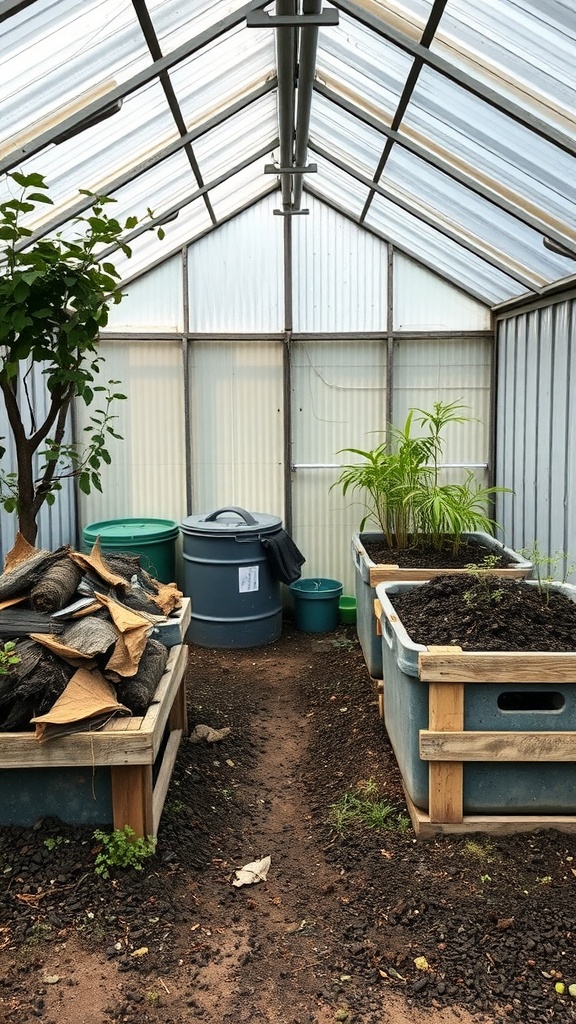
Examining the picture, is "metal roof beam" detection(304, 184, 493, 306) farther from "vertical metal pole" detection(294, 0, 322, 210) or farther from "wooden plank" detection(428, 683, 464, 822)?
"wooden plank" detection(428, 683, 464, 822)

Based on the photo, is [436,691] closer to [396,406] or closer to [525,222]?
[525,222]

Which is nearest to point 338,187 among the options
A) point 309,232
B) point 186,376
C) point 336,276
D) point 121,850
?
point 309,232

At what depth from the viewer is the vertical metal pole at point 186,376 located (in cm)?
564

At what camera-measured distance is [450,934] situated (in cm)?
209

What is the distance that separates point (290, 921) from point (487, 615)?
4.10 ft

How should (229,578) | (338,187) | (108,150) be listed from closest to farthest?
(108,150) < (229,578) < (338,187)

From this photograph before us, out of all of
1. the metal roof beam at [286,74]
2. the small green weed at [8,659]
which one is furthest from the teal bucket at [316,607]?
the small green weed at [8,659]

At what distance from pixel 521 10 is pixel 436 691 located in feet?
7.22

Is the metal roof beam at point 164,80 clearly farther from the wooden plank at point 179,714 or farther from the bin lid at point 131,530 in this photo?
the wooden plank at point 179,714

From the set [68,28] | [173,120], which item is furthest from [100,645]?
[173,120]

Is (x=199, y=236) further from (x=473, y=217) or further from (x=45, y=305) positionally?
(x=45, y=305)

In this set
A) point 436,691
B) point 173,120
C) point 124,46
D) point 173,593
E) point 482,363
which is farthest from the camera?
point 482,363

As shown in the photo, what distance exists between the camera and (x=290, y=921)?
2.23m

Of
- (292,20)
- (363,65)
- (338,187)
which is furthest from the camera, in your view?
(338,187)
